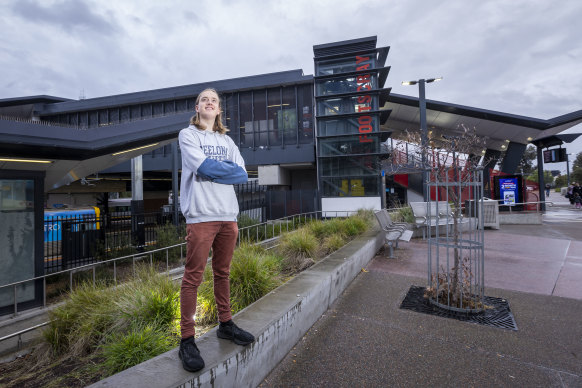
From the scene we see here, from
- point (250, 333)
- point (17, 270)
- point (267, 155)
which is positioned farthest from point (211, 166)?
point (267, 155)

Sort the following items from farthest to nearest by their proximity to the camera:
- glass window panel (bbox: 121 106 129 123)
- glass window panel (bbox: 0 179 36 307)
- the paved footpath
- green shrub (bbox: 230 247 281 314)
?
1. glass window panel (bbox: 121 106 129 123)
2. glass window panel (bbox: 0 179 36 307)
3. green shrub (bbox: 230 247 281 314)
4. the paved footpath

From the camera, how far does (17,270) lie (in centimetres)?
575

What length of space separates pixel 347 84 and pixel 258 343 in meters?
20.2

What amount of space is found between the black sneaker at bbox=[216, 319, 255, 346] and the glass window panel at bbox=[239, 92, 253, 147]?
71.4ft

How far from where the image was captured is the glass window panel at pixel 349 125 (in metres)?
19.4

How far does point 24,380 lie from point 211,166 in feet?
8.58

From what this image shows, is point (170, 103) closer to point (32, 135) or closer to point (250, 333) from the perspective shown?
point (32, 135)

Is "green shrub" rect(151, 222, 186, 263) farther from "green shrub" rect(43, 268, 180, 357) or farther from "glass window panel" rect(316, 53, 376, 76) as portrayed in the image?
"glass window panel" rect(316, 53, 376, 76)

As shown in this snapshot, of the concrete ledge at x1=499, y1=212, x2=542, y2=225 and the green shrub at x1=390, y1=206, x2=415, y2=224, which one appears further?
the concrete ledge at x1=499, y1=212, x2=542, y2=225

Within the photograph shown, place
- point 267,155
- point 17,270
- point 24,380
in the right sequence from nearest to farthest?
point 24,380 < point 17,270 < point 267,155

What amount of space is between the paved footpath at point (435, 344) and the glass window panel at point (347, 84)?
663 inches

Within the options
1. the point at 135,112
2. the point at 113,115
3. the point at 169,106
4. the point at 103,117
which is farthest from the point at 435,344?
the point at 103,117

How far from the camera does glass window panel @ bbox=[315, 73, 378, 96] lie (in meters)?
19.6

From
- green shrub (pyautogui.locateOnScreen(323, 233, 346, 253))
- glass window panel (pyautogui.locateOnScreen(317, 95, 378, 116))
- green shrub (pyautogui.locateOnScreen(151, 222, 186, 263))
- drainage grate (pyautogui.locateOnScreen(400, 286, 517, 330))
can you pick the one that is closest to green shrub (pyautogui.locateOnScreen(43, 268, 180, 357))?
drainage grate (pyautogui.locateOnScreen(400, 286, 517, 330))
